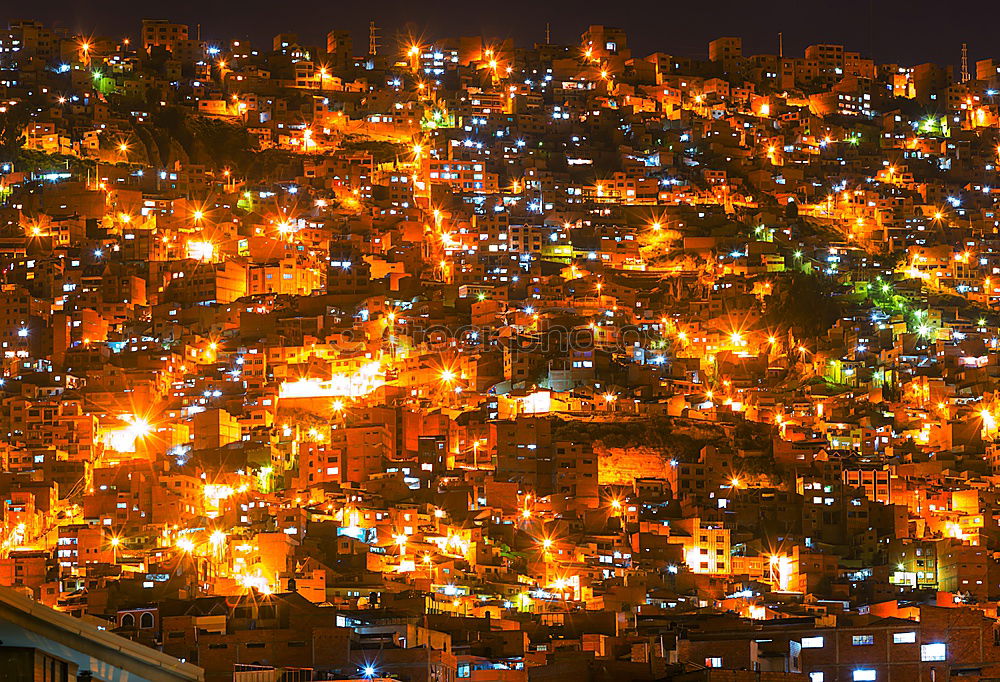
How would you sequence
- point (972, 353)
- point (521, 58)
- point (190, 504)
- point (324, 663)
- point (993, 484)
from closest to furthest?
point (324, 663) < point (190, 504) < point (993, 484) < point (972, 353) < point (521, 58)

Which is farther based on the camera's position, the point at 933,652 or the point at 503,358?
the point at 503,358

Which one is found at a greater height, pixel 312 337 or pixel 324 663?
pixel 312 337

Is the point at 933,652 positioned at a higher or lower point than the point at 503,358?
lower

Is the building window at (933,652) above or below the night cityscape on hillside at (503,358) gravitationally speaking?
below

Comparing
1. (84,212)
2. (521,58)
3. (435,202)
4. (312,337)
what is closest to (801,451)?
(312,337)

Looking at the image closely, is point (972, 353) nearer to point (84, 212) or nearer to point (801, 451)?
point (801, 451)

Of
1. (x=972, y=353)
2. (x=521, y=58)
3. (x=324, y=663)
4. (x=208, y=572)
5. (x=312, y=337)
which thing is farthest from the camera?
(x=521, y=58)

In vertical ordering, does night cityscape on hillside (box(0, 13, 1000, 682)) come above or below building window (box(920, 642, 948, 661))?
above

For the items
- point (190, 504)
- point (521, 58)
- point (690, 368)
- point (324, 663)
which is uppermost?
point (521, 58)
